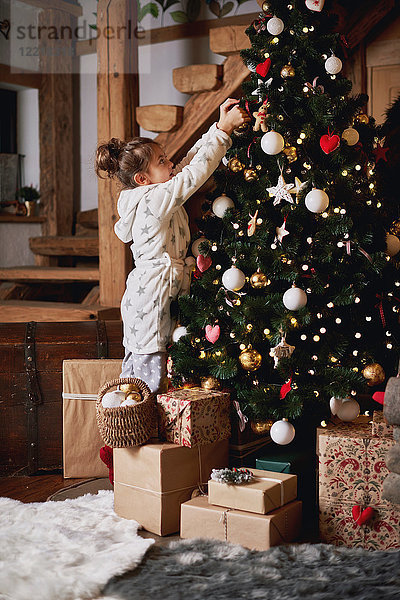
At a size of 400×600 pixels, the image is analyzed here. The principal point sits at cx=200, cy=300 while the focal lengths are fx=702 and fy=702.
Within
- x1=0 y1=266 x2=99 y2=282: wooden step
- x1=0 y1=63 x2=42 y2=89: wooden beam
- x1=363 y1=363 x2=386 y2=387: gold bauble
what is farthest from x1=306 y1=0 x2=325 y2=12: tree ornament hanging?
x1=0 y1=63 x2=42 y2=89: wooden beam

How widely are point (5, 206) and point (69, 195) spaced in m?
0.52

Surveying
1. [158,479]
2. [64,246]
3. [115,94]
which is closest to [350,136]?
[158,479]

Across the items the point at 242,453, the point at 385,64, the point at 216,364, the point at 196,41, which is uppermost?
the point at 196,41

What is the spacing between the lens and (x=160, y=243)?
2838 mm

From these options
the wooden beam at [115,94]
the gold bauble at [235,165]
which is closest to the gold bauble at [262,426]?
the gold bauble at [235,165]

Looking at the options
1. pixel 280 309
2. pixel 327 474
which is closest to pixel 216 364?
pixel 280 309

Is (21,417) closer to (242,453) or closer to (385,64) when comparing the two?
(242,453)

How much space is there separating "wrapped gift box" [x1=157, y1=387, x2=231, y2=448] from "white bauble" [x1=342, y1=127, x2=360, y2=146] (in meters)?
1.05

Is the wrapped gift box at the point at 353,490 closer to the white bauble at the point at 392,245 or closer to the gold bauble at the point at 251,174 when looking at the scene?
the white bauble at the point at 392,245

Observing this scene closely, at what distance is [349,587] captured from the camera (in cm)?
196

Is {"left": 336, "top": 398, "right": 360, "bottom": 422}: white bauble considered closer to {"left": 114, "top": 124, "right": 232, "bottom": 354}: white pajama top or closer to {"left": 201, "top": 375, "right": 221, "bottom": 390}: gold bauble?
{"left": 201, "top": 375, "right": 221, "bottom": 390}: gold bauble

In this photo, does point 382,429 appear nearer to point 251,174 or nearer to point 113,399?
point 113,399

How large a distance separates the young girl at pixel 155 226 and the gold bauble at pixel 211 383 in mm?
231

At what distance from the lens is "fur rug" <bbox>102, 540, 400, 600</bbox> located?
1.96 meters
